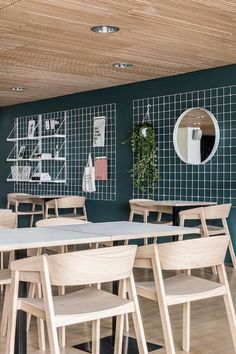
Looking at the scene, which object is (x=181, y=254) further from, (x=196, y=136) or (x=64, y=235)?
(x=196, y=136)

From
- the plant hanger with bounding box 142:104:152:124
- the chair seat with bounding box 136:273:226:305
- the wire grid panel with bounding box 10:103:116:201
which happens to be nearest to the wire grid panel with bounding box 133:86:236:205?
the plant hanger with bounding box 142:104:152:124

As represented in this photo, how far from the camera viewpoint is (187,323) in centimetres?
326

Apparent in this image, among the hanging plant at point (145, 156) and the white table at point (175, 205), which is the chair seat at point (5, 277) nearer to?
the white table at point (175, 205)

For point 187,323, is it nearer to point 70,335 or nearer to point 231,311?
point 231,311

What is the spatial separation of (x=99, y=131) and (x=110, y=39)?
315 cm

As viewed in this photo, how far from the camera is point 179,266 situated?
2699mm

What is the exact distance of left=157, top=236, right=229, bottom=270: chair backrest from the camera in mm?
2680

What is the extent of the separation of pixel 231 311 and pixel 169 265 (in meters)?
0.45

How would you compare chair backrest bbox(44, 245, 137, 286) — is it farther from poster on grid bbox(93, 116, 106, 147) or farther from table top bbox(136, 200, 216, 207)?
poster on grid bbox(93, 116, 106, 147)

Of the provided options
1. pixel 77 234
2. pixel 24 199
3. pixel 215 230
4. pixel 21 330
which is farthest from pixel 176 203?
pixel 21 330

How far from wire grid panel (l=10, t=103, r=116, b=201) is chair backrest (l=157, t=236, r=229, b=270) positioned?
5191mm

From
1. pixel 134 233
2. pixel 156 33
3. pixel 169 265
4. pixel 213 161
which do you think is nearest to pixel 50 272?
pixel 169 265

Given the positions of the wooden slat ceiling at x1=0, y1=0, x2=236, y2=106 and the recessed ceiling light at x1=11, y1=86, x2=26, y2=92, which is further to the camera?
the recessed ceiling light at x1=11, y1=86, x2=26, y2=92

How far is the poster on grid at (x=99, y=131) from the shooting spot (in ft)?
26.5
